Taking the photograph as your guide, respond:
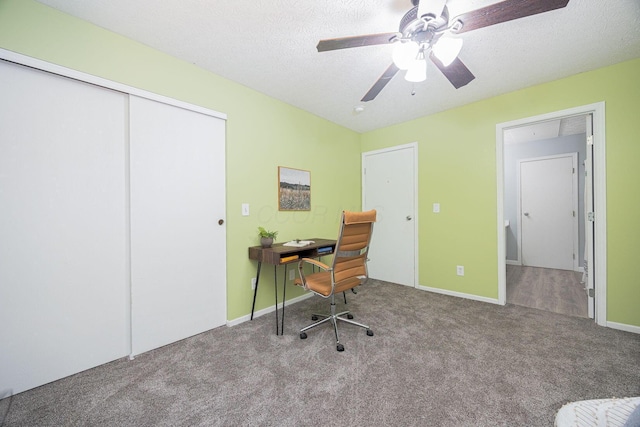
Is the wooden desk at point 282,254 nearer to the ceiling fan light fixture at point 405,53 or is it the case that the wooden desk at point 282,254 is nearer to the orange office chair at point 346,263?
the orange office chair at point 346,263

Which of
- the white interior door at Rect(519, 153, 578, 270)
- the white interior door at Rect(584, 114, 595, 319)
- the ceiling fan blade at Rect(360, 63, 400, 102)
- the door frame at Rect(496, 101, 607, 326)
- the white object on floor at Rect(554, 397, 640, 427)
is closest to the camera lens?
the white object on floor at Rect(554, 397, 640, 427)

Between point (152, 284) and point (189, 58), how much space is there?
6.42 ft

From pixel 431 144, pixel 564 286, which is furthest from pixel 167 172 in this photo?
pixel 564 286

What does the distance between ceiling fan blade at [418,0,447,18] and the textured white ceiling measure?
0.89ft

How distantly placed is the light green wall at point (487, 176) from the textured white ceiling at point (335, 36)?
0.22 metres

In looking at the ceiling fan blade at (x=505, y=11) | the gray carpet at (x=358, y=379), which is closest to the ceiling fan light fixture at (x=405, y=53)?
the ceiling fan blade at (x=505, y=11)

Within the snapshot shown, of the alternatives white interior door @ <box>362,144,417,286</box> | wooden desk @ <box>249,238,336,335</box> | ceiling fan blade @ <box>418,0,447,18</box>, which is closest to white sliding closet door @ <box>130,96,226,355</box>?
A: wooden desk @ <box>249,238,336,335</box>

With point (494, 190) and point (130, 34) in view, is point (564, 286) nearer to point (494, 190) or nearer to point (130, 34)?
point (494, 190)

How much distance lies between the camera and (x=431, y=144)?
3.26 metres

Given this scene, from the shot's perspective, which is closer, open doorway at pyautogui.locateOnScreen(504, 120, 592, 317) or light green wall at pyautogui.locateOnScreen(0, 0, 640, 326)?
light green wall at pyautogui.locateOnScreen(0, 0, 640, 326)

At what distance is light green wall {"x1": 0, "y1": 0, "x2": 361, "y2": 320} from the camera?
153 cm

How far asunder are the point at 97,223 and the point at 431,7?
8.38ft

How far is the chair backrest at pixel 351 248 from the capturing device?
1876 millimetres

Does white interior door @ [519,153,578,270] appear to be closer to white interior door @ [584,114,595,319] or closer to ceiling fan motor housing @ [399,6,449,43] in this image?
white interior door @ [584,114,595,319]
